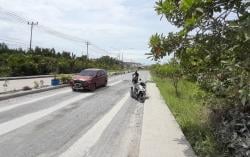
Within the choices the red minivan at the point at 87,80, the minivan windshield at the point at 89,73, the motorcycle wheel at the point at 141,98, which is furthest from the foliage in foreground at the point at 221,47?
the minivan windshield at the point at 89,73

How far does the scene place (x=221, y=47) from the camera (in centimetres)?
735

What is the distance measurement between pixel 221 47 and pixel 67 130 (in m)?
5.38

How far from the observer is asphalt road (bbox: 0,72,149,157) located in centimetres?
813

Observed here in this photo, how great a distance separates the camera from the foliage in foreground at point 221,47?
534 centimetres

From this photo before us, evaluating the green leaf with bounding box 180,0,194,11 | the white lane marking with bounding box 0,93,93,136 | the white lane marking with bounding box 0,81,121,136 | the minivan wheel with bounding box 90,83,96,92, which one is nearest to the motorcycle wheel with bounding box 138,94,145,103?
the white lane marking with bounding box 0,81,121,136

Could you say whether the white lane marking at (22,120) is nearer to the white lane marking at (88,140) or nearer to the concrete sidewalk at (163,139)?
the white lane marking at (88,140)

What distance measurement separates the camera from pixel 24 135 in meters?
9.65

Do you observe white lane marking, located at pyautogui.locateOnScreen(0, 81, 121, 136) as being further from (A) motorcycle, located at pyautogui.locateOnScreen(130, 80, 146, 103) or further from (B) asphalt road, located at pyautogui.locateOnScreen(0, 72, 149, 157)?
(A) motorcycle, located at pyautogui.locateOnScreen(130, 80, 146, 103)

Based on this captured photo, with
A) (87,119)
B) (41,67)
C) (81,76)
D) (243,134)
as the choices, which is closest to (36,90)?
(81,76)

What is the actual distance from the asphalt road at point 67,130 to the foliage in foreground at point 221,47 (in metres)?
2.26

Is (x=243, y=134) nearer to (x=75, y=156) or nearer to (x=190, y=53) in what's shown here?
(x=190, y=53)

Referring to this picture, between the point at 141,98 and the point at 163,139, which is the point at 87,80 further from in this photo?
the point at 163,139

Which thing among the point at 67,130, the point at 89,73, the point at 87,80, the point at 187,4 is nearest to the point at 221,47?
the point at 187,4

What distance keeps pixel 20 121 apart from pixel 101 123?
2.64m
